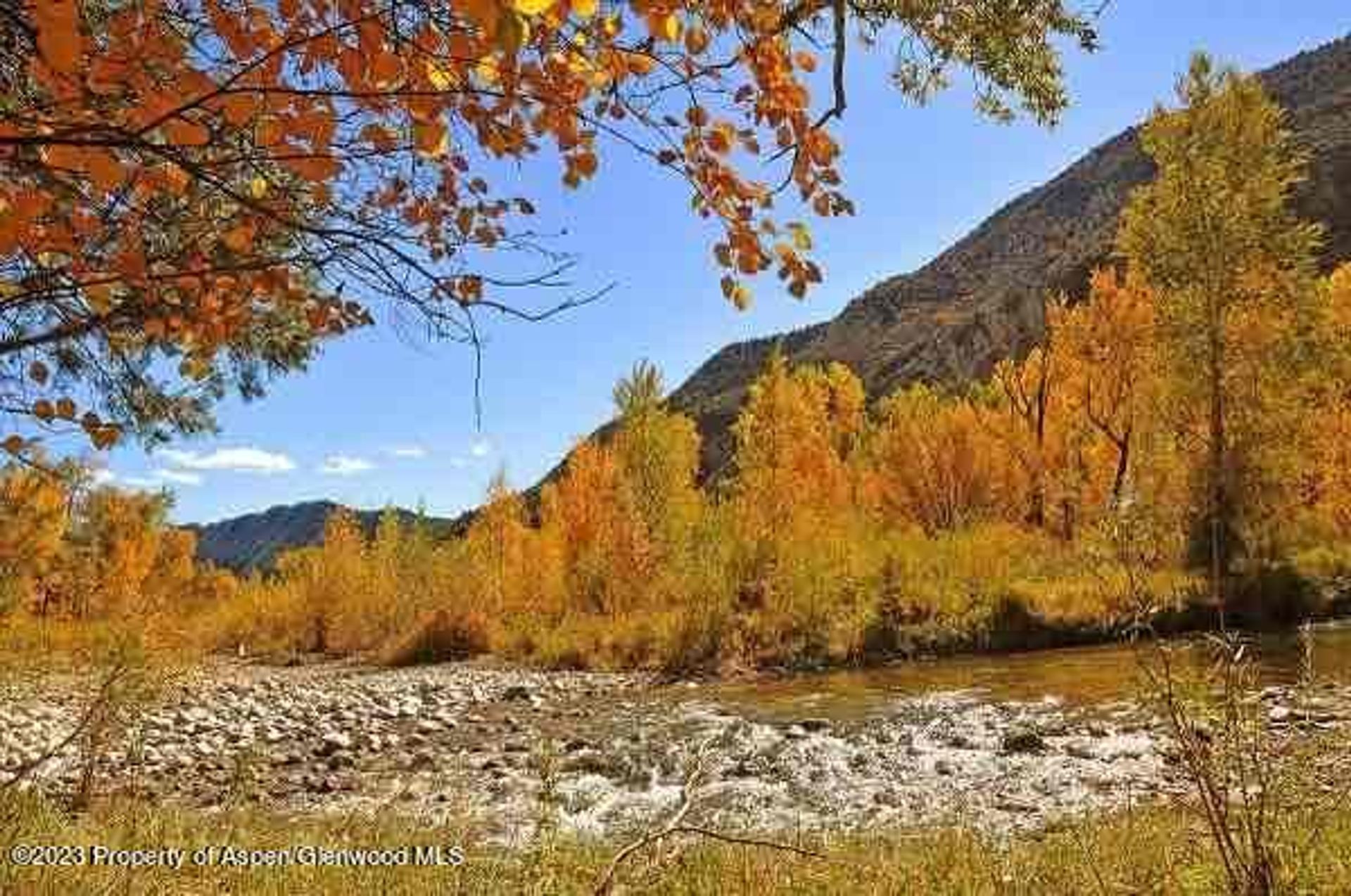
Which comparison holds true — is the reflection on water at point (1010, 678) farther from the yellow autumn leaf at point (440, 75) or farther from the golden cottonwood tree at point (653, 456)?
the golden cottonwood tree at point (653, 456)

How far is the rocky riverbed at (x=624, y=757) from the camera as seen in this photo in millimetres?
6172

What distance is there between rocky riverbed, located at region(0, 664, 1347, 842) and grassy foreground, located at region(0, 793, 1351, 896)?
0.28 m

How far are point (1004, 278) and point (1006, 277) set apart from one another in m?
0.20

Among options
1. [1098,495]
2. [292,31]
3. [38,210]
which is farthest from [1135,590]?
[1098,495]

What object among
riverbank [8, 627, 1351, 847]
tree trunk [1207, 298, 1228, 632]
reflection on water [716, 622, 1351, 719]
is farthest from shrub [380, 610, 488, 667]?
tree trunk [1207, 298, 1228, 632]

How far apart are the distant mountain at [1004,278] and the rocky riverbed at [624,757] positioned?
51.4m

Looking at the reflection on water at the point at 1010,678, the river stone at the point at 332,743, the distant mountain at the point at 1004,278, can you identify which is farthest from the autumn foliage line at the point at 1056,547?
the distant mountain at the point at 1004,278

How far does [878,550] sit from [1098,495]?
1105 centimetres

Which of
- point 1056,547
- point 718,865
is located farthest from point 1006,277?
point 718,865

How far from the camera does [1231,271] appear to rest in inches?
739

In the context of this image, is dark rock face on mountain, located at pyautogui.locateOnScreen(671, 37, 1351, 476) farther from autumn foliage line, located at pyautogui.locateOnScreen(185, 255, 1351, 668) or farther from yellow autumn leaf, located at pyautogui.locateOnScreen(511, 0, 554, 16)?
yellow autumn leaf, located at pyautogui.locateOnScreen(511, 0, 554, 16)

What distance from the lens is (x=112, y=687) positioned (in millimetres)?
4934

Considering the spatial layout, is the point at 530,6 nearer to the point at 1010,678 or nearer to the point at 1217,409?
the point at 1010,678

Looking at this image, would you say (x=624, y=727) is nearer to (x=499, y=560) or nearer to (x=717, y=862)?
(x=717, y=862)
